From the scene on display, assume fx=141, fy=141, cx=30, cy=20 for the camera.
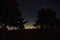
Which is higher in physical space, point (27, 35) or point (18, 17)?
point (18, 17)

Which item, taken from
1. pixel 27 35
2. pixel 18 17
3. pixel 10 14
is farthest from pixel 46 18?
pixel 27 35

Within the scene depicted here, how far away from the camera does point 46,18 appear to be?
604 centimetres

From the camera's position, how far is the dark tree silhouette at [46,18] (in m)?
5.82

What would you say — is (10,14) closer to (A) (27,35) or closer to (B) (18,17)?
(B) (18,17)

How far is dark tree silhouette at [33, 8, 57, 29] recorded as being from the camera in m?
5.82

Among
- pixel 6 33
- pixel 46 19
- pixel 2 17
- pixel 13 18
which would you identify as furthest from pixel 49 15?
pixel 6 33

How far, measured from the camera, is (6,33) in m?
3.46

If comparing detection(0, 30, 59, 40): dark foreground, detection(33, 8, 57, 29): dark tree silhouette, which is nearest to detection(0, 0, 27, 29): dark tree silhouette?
detection(33, 8, 57, 29): dark tree silhouette

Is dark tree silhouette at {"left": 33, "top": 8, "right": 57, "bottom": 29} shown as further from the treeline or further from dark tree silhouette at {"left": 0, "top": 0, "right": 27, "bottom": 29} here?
dark tree silhouette at {"left": 0, "top": 0, "right": 27, "bottom": 29}

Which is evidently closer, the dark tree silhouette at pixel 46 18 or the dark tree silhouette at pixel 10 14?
the dark tree silhouette at pixel 46 18

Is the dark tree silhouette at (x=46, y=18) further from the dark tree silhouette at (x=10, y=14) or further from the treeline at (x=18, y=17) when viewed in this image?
the dark tree silhouette at (x=10, y=14)

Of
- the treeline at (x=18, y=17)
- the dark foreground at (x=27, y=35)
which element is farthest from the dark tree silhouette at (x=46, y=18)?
the dark foreground at (x=27, y=35)

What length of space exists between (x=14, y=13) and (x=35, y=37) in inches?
131

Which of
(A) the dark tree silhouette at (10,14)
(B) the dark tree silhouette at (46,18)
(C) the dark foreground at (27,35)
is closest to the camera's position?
(C) the dark foreground at (27,35)
